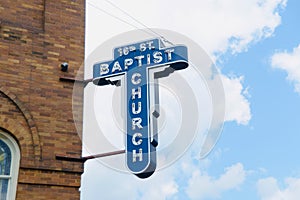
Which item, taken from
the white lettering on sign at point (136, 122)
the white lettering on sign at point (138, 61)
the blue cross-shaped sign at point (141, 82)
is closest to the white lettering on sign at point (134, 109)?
the blue cross-shaped sign at point (141, 82)

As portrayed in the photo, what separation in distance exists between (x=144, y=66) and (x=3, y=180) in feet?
10.3

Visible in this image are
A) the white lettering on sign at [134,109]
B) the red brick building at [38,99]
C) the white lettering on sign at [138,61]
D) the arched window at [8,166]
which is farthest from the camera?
the white lettering on sign at [138,61]

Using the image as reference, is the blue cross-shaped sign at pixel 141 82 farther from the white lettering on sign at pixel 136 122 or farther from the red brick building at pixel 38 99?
the red brick building at pixel 38 99

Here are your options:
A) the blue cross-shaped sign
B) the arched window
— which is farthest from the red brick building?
the blue cross-shaped sign

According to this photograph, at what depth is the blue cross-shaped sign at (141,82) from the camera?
817cm

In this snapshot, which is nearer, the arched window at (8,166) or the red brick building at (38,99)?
the arched window at (8,166)

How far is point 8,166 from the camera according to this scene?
330 inches

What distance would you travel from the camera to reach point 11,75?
348 inches

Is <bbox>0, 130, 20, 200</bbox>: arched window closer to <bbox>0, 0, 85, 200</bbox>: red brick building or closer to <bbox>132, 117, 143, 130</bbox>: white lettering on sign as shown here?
<bbox>0, 0, 85, 200</bbox>: red brick building

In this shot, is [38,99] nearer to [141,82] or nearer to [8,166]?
[8,166]

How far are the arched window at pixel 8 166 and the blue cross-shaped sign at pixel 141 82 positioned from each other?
191cm

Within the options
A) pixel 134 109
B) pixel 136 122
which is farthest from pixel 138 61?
pixel 136 122

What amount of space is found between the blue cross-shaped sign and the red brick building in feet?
2.63

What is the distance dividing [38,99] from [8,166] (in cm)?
131
